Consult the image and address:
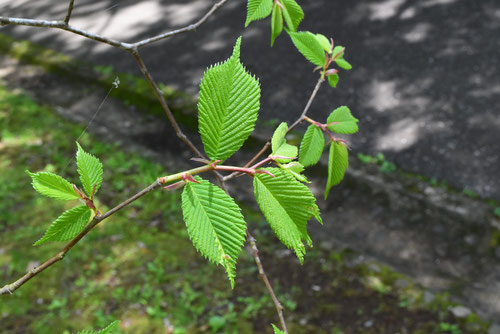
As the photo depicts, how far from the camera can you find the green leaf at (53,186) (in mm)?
526

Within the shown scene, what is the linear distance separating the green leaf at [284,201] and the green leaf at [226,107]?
2.0 inches

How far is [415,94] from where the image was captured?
12.7ft

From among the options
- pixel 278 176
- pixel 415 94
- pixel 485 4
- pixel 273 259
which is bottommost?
pixel 273 259

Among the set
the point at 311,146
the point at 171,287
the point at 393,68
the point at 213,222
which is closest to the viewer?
the point at 213,222

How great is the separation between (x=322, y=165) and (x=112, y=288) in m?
1.74

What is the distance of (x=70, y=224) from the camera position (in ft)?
1.74

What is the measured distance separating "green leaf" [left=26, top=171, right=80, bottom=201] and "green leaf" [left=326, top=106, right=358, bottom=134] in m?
0.52

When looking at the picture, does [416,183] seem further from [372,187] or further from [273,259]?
[273,259]

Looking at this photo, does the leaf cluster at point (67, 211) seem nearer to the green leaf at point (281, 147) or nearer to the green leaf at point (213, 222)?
the green leaf at point (213, 222)

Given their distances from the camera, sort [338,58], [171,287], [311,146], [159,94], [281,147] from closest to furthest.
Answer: [281,147] → [159,94] → [311,146] → [338,58] → [171,287]

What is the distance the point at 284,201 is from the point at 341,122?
17.1 inches

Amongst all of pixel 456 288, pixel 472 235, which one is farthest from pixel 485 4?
pixel 456 288

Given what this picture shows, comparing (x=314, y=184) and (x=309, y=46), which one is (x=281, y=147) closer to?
(x=309, y=46)

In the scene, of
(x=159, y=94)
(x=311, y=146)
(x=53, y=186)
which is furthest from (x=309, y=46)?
(x=53, y=186)
